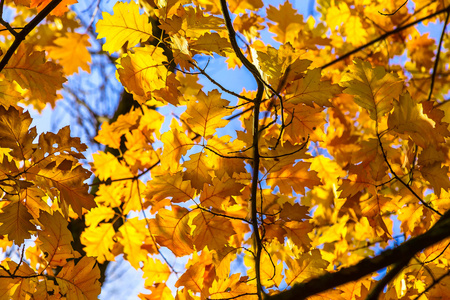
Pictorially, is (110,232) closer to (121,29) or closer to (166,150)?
(166,150)

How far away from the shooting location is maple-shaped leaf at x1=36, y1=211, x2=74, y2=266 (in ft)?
3.89

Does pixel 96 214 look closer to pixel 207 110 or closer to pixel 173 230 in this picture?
pixel 173 230

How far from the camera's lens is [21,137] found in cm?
115

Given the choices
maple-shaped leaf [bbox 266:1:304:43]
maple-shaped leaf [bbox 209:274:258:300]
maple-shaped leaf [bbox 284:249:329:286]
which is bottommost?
maple-shaped leaf [bbox 284:249:329:286]

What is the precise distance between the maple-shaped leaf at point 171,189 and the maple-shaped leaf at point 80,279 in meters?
0.29

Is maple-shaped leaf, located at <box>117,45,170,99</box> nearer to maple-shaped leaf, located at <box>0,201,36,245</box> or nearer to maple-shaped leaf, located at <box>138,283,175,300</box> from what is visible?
maple-shaped leaf, located at <box>0,201,36,245</box>

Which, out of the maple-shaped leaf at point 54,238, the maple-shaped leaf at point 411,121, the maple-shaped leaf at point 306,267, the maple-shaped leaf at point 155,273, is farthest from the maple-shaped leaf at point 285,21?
the maple-shaped leaf at point 54,238

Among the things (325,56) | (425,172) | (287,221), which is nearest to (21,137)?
(287,221)

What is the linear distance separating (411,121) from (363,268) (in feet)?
2.57

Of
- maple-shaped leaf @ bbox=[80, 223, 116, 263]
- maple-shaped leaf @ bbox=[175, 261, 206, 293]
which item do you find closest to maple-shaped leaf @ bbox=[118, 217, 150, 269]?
maple-shaped leaf @ bbox=[80, 223, 116, 263]

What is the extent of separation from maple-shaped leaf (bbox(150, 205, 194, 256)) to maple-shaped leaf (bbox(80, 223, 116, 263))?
2.73 ft

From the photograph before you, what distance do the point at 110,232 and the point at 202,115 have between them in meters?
1.14

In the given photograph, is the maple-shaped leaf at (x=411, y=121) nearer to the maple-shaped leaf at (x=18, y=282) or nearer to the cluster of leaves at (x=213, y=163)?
the cluster of leaves at (x=213, y=163)

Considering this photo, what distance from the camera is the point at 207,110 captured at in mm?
1246
